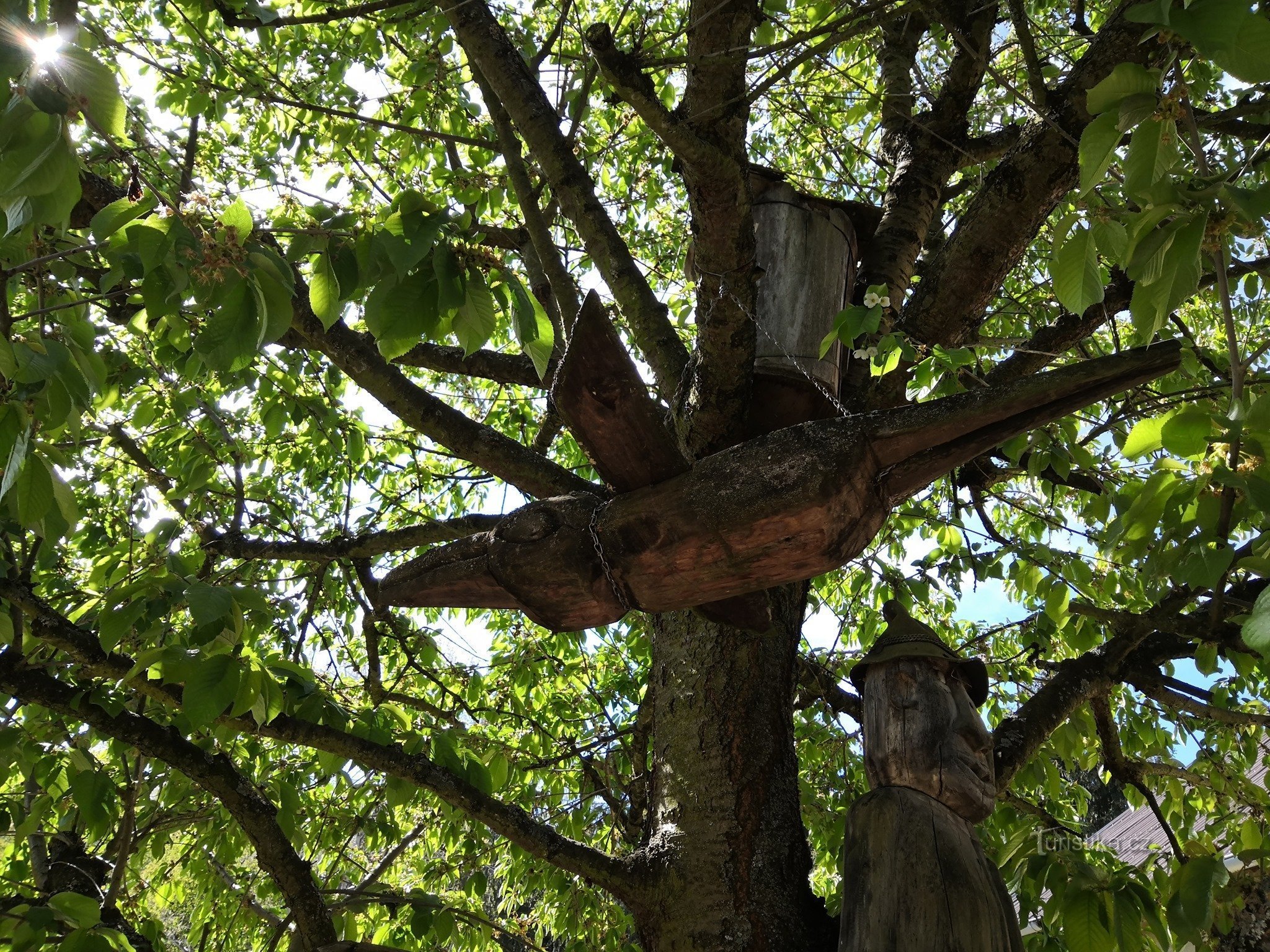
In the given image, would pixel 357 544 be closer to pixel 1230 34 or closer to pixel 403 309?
pixel 403 309

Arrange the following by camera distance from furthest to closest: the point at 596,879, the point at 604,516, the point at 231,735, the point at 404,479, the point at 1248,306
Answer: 1. the point at 404,479
2. the point at 1248,306
3. the point at 231,735
4. the point at 596,879
5. the point at 604,516

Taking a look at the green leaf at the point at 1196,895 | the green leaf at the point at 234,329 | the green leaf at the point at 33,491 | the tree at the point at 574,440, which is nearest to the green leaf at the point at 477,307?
the tree at the point at 574,440

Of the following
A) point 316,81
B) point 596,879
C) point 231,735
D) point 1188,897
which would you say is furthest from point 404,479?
point 1188,897

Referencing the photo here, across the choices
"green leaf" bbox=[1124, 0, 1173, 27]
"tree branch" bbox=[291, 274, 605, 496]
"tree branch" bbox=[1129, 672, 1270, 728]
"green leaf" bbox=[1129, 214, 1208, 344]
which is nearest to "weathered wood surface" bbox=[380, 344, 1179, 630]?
"green leaf" bbox=[1129, 214, 1208, 344]

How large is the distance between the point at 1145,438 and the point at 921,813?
974 millimetres

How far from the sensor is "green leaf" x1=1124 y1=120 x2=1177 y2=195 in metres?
1.68

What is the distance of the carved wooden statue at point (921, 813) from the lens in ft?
6.76

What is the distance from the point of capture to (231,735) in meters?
3.20

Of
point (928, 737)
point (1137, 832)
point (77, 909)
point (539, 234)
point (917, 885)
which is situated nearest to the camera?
point (917, 885)

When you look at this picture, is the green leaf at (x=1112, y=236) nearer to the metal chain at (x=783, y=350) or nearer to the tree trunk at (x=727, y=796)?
the metal chain at (x=783, y=350)

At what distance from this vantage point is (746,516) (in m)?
1.96

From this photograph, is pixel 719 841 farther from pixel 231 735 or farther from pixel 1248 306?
pixel 1248 306

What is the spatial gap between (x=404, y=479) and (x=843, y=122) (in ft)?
12.0

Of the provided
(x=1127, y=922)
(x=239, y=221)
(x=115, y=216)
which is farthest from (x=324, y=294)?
→ (x=1127, y=922)
